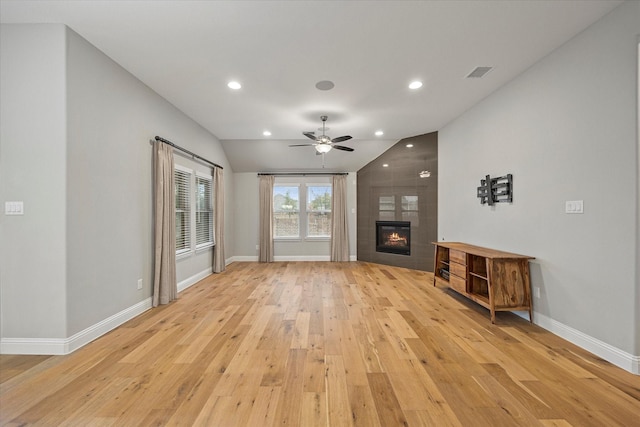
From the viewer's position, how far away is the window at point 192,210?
182 inches

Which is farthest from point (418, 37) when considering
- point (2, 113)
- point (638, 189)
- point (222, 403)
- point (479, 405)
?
point (2, 113)

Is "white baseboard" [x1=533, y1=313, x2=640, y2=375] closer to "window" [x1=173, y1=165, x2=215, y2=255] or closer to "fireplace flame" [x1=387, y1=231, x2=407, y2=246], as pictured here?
"fireplace flame" [x1=387, y1=231, x2=407, y2=246]

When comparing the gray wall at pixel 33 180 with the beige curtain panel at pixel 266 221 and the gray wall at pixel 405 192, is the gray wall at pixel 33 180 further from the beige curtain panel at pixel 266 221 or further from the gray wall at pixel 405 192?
the gray wall at pixel 405 192

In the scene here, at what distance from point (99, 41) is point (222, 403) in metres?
3.43

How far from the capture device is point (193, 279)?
491cm

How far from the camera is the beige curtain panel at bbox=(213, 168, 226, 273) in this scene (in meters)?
5.79

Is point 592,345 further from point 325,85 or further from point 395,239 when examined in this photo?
point 395,239

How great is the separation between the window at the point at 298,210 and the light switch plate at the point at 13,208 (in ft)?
17.3

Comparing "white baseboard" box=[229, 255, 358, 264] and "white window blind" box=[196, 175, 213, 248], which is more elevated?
"white window blind" box=[196, 175, 213, 248]

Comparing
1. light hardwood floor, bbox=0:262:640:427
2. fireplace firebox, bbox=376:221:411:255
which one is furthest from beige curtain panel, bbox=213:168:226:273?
fireplace firebox, bbox=376:221:411:255

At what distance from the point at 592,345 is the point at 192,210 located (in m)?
5.59

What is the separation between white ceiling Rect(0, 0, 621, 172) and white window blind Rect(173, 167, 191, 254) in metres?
1.17

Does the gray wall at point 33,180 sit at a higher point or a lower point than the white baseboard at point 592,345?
higher

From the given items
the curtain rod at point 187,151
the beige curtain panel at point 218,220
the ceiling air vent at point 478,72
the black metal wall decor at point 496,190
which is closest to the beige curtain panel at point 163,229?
the curtain rod at point 187,151
